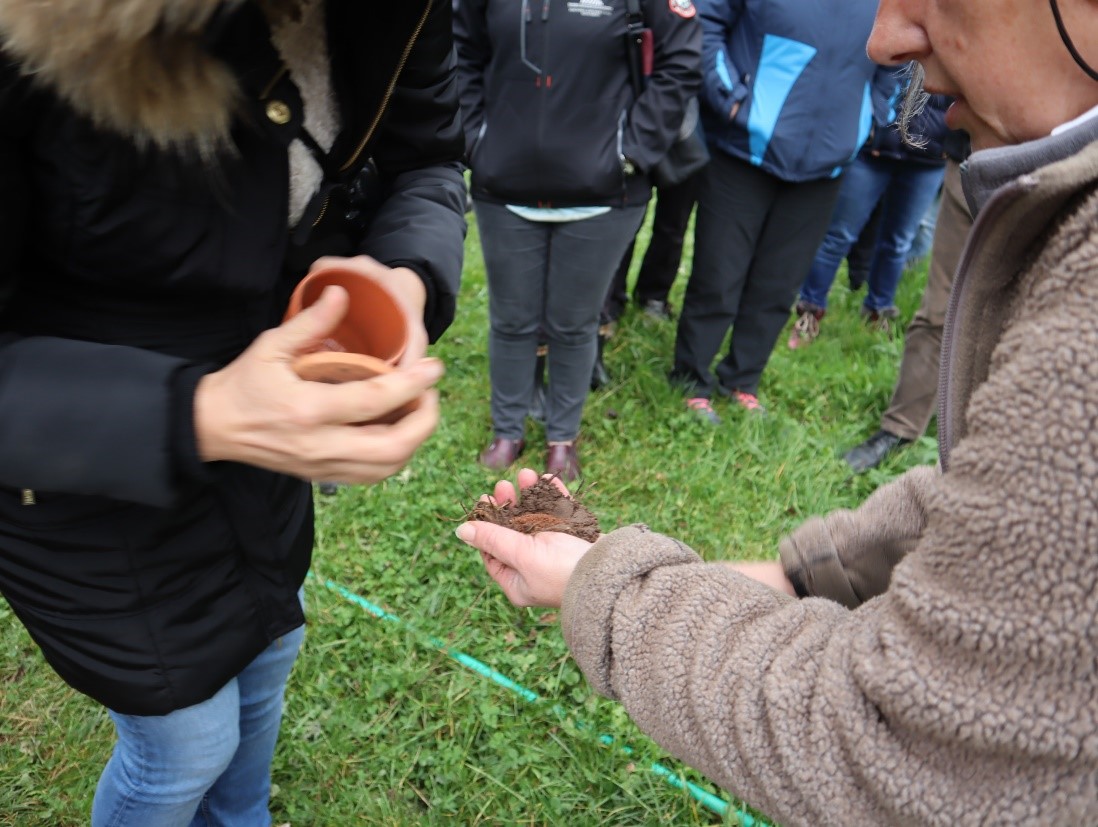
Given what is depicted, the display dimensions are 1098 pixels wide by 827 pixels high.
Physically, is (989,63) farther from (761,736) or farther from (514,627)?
(514,627)

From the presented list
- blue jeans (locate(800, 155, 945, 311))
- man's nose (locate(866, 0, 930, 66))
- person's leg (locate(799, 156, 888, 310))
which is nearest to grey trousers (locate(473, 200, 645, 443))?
person's leg (locate(799, 156, 888, 310))

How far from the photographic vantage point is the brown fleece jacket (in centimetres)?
72

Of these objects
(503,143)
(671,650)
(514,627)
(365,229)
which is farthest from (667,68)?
(671,650)

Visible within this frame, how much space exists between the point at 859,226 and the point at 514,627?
3166mm

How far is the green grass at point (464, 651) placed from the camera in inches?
89.6

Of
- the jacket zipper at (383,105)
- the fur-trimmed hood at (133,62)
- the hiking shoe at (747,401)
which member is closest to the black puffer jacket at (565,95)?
the hiking shoe at (747,401)

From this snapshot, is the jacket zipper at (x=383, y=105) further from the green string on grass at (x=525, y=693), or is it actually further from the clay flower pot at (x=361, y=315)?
the green string on grass at (x=525, y=693)

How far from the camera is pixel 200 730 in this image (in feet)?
4.84

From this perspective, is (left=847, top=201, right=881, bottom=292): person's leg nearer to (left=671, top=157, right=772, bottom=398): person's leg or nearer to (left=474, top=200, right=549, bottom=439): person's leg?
(left=671, top=157, right=772, bottom=398): person's leg

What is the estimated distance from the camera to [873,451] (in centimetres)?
386

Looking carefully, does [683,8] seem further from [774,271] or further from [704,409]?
[704,409]

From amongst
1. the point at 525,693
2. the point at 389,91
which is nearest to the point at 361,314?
the point at 389,91

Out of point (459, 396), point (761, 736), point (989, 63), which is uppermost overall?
point (989, 63)

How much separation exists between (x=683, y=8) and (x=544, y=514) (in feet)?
7.22
